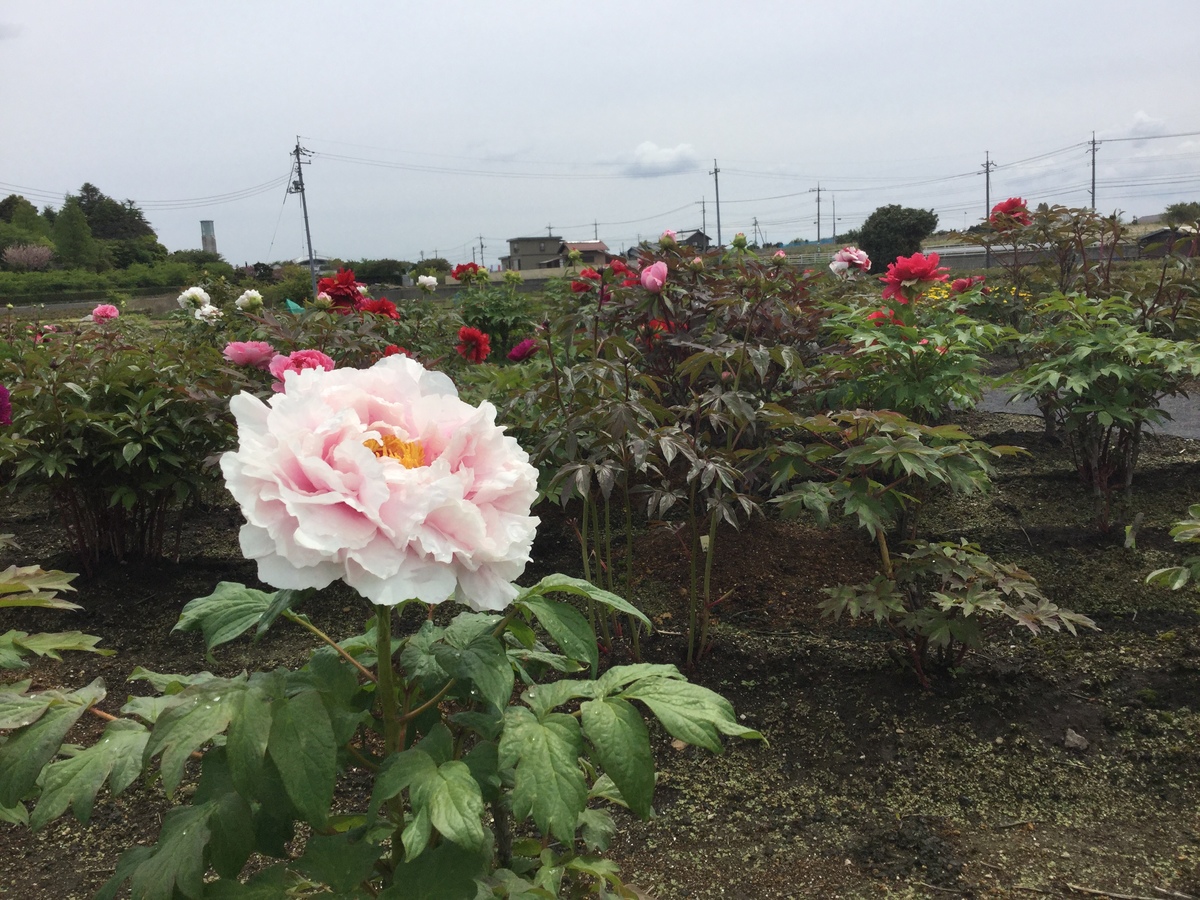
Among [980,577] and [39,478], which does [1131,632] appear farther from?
[39,478]

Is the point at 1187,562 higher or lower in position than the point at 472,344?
lower

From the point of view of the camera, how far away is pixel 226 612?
3.36ft

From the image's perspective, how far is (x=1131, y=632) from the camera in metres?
2.53

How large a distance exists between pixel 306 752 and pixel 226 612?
27 cm

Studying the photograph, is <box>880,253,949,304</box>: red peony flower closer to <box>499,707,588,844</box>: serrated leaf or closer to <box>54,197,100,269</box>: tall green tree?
<box>499,707,588,844</box>: serrated leaf

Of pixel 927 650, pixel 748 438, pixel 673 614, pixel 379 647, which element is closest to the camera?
pixel 379 647

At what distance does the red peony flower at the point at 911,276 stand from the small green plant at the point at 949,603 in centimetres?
110

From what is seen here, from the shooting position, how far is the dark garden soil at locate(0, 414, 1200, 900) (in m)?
1.65

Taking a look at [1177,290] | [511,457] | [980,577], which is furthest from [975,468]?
[1177,290]

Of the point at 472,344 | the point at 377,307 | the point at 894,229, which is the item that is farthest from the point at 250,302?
the point at 894,229

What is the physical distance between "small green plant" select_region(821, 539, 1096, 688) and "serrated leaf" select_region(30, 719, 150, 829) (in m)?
1.63

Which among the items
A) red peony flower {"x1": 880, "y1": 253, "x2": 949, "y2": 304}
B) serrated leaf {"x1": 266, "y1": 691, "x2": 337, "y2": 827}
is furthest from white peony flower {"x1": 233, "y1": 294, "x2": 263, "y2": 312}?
serrated leaf {"x1": 266, "y1": 691, "x2": 337, "y2": 827}

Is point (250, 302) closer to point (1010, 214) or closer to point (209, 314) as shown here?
point (209, 314)

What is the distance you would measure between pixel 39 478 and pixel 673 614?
2512 millimetres
